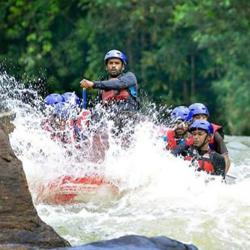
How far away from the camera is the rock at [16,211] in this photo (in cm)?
536

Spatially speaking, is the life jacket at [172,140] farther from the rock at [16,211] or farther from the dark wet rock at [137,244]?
the rock at [16,211]

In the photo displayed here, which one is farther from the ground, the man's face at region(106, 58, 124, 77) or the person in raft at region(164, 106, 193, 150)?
the man's face at region(106, 58, 124, 77)

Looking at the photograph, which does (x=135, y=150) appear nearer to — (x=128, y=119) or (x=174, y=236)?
(x=128, y=119)

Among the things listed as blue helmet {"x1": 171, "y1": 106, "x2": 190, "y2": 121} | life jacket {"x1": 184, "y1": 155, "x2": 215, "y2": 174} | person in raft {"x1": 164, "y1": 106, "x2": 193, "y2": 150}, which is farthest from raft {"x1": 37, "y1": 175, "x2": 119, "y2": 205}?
blue helmet {"x1": 171, "y1": 106, "x2": 190, "y2": 121}

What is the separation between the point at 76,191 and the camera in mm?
8258

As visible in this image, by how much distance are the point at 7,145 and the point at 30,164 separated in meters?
3.22

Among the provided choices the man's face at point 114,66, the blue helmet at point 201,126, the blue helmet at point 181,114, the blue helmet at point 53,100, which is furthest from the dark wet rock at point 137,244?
the blue helmet at point 181,114

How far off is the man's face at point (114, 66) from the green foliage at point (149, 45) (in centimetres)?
954

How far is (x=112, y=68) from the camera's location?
9227 millimetres

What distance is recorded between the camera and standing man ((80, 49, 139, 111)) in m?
9.12

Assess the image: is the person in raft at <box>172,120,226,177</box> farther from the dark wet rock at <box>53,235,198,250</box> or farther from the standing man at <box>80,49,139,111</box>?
the dark wet rock at <box>53,235,198,250</box>

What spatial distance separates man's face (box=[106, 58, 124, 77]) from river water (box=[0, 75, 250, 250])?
24.4 inches

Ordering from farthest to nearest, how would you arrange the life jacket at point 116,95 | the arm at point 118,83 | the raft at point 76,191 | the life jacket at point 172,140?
the life jacket at point 116,95
the life jacket at point 172,140
the arm at point 118,83
the raft at point 76,191

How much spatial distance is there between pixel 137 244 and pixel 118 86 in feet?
12.8
